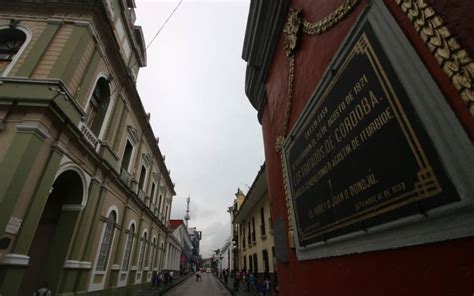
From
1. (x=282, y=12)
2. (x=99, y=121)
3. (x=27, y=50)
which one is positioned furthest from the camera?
(x=99, y=121)

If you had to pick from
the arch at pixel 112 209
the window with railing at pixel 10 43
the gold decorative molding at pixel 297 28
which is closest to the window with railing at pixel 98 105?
the window with railing at pixel 10 43

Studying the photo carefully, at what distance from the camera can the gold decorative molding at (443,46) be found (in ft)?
3.19

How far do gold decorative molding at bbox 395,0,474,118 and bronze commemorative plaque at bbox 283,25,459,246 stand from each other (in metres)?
0.20

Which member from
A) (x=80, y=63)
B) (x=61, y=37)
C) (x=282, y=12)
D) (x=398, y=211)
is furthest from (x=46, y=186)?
(x=398, y=211)

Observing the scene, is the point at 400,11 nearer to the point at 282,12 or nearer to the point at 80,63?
the point at 282,12

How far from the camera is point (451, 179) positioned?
0.99 m

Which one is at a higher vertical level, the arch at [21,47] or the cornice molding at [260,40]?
the arch at [21,47]

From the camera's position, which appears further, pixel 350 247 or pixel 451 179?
pixel 350 247

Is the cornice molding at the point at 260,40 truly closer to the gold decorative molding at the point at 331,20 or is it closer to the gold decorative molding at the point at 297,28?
the gold decorative molding at the point at 297,28

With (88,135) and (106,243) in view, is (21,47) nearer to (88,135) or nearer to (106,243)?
(88,135)

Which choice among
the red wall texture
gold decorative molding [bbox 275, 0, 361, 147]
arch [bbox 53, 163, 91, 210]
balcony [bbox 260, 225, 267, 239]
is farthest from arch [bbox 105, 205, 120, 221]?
gold decorative molding [bbox 275, 0, 361, 147]

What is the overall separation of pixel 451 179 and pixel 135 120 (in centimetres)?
1386

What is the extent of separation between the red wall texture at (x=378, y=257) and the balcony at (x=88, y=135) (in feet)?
23.5

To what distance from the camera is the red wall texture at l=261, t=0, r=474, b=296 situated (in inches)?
39.2
